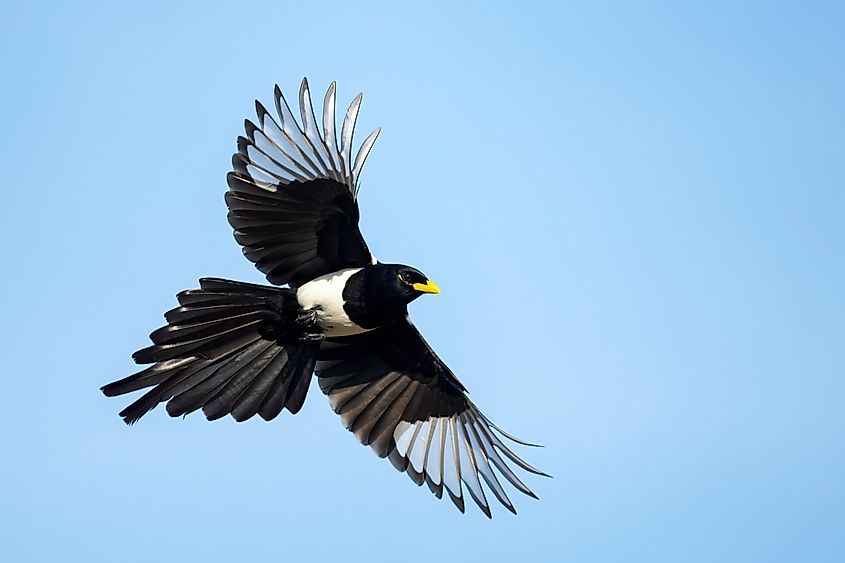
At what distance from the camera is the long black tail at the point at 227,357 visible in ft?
30.5

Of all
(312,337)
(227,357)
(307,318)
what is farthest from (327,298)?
(227,357)

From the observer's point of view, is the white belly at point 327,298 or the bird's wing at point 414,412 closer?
the white belly at point 327,298

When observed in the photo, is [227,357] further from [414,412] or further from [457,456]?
[457,456]

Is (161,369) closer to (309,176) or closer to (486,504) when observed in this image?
(309,176)

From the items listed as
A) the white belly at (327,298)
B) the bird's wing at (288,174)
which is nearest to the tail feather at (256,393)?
the white belly at (327,298)

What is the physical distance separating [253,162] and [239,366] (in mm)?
1522

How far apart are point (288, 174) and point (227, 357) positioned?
1.43 m

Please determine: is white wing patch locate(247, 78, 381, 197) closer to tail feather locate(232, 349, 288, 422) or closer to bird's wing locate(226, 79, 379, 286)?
bird's wing locate(226, 79, 379, 286)

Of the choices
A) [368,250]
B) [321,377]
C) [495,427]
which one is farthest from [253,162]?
[495,427]

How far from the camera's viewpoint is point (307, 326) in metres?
9.72

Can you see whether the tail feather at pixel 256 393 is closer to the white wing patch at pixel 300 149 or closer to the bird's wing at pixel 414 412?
the bird's wing at pixel 414 412

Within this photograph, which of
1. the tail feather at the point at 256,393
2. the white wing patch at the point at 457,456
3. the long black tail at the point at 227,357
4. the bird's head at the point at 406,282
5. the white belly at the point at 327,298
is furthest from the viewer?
the white wing patch at the point at 457,456

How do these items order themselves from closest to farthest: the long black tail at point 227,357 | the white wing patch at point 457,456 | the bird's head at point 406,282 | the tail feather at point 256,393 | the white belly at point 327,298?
the long black tail at point 227,357
the bird's head at point 406,282
the white belly at point 327,298
the tail feather at point 256,393
the white wing patch at point 457,456

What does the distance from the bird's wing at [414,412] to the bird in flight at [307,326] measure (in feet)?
0.04
